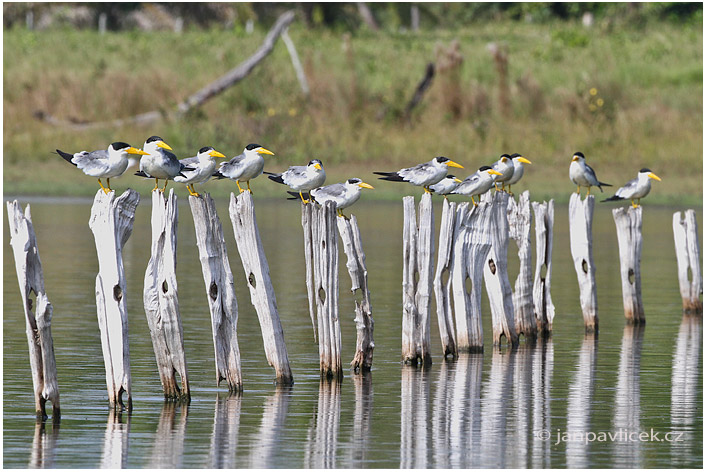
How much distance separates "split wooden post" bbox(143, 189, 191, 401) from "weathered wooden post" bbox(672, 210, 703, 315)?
29.6 feet

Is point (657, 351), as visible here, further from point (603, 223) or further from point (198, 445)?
point (603, 223)

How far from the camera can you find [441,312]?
597 inches

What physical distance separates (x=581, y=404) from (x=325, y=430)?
2.65 metres

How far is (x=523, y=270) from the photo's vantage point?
1681 centimetres

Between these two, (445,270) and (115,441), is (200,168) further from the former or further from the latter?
(115,441)

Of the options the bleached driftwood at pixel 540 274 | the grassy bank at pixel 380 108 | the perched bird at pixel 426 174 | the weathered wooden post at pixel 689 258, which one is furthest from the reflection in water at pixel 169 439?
the grassy bank at pixel 380 108

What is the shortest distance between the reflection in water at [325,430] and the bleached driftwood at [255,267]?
2.07 feet

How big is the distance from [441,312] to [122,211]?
454cm

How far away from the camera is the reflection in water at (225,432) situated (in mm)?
10555

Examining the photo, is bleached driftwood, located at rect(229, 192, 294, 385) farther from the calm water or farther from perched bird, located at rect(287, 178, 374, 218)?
perched bird, located at rect(287, 178, 374, 218)

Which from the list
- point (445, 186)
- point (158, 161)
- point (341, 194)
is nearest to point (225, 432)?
point (158, 161)

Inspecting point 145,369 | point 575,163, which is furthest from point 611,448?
point 575,163

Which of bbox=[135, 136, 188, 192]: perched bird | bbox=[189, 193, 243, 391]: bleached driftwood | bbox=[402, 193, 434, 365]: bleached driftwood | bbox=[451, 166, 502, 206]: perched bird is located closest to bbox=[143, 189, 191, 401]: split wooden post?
bbox=[189, 193, 243, 391]: bleached driftwood

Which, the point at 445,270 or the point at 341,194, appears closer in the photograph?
the point at 341,194
